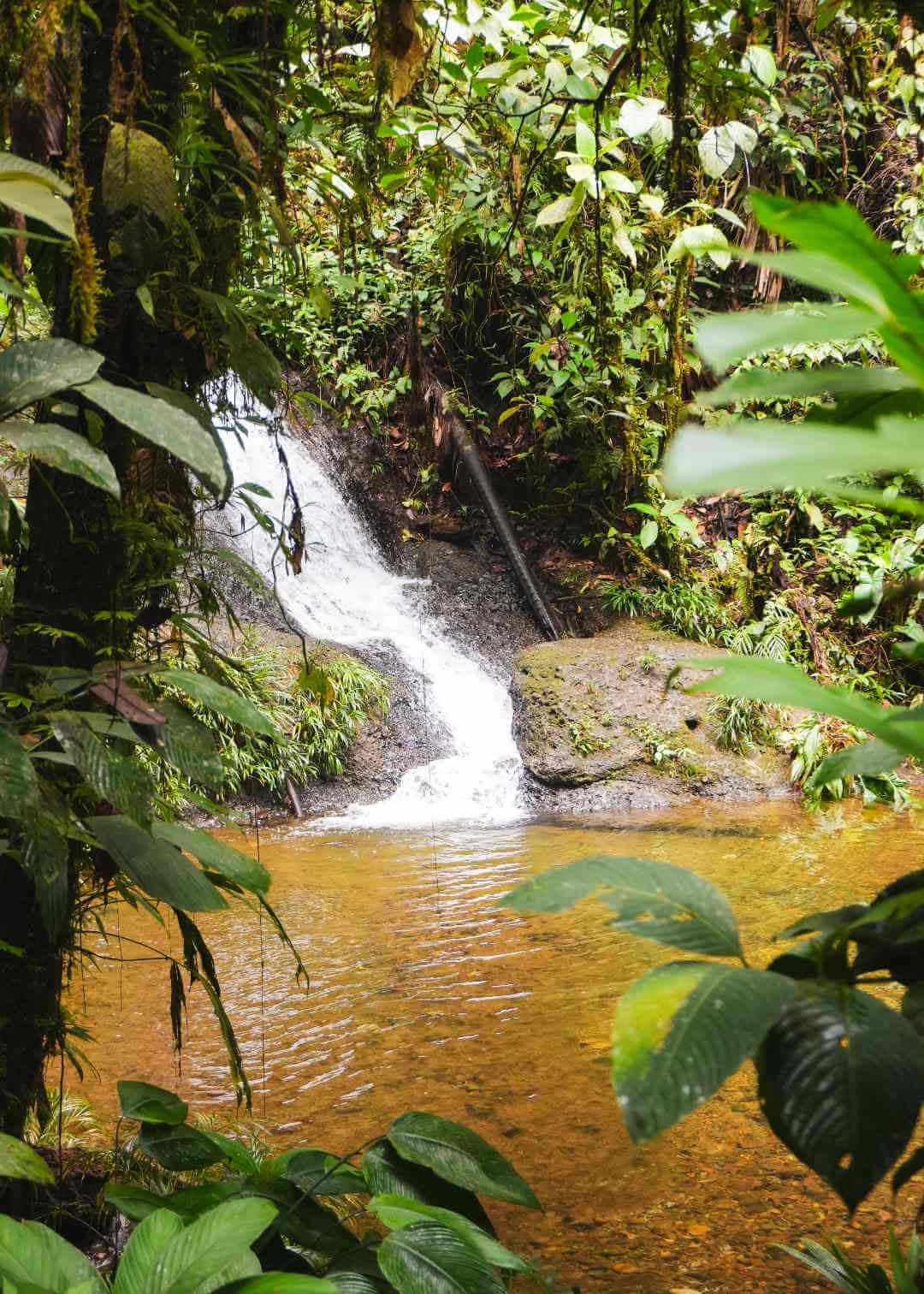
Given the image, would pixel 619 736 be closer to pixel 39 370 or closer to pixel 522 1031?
pixel 522 1031

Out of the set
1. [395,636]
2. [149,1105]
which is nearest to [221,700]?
[149,1105]

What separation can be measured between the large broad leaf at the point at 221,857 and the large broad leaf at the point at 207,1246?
33 centimetres

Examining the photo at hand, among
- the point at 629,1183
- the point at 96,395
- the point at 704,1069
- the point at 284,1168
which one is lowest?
the point at 629,1183

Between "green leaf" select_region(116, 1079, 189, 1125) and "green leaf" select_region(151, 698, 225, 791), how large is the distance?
0.58 meters

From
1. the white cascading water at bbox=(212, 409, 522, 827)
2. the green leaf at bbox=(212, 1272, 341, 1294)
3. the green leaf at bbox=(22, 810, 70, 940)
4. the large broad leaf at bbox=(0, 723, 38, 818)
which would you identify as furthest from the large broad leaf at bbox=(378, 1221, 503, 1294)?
the white cascading water at bbox=(212, 409, 522, 827)

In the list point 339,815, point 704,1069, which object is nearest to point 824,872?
point 339,815

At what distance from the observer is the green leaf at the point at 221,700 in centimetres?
112

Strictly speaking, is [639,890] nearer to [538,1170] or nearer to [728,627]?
[538,1170]

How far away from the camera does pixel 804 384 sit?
47 cm

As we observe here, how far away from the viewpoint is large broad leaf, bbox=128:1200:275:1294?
37.6 inches

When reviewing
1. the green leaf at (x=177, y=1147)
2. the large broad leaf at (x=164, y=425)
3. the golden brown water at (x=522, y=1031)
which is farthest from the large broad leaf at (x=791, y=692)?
the golden brown water at (x=522, y=1031)

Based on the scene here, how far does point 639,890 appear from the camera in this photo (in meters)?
0.50

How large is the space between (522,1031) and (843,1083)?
97.9 inches

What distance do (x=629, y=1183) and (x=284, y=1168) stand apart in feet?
2.85
